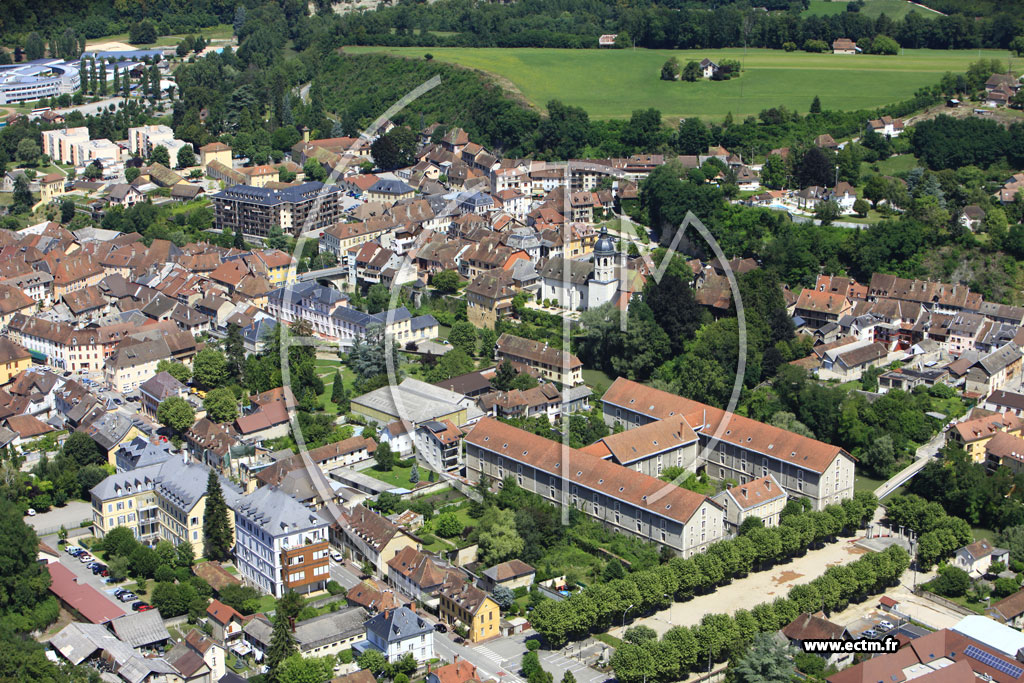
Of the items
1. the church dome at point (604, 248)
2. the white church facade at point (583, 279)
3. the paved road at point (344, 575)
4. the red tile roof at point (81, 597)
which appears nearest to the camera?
the red tile roof at point (81, 597)

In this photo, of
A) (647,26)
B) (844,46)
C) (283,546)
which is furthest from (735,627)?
(647,26)

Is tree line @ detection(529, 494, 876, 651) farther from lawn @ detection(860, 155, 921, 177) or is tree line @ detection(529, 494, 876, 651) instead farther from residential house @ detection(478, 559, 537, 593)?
lawn @ detection(860, 155, 921, 177)

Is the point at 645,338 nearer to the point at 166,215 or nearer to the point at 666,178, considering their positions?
the point at 666,178

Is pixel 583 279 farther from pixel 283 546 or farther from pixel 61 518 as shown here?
pixel 61 518

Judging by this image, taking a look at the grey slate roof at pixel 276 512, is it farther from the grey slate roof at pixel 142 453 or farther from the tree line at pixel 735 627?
the tree line at pixel 735 627

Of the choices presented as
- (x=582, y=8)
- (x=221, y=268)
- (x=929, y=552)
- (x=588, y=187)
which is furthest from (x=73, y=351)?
(x=582, y=8)

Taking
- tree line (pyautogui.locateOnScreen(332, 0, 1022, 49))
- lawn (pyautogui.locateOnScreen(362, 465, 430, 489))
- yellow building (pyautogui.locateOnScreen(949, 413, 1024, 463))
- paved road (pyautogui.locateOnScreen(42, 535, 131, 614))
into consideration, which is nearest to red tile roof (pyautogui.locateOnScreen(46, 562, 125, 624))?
paved road (pyautogui.locateOnScreen(42, 535, 131, 614))

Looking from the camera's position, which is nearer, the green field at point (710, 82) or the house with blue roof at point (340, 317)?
the house with blue roof at point (340, 317)

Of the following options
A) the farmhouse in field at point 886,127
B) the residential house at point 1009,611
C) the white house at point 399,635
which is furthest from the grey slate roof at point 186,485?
the farmhouse in field at point 886,127
